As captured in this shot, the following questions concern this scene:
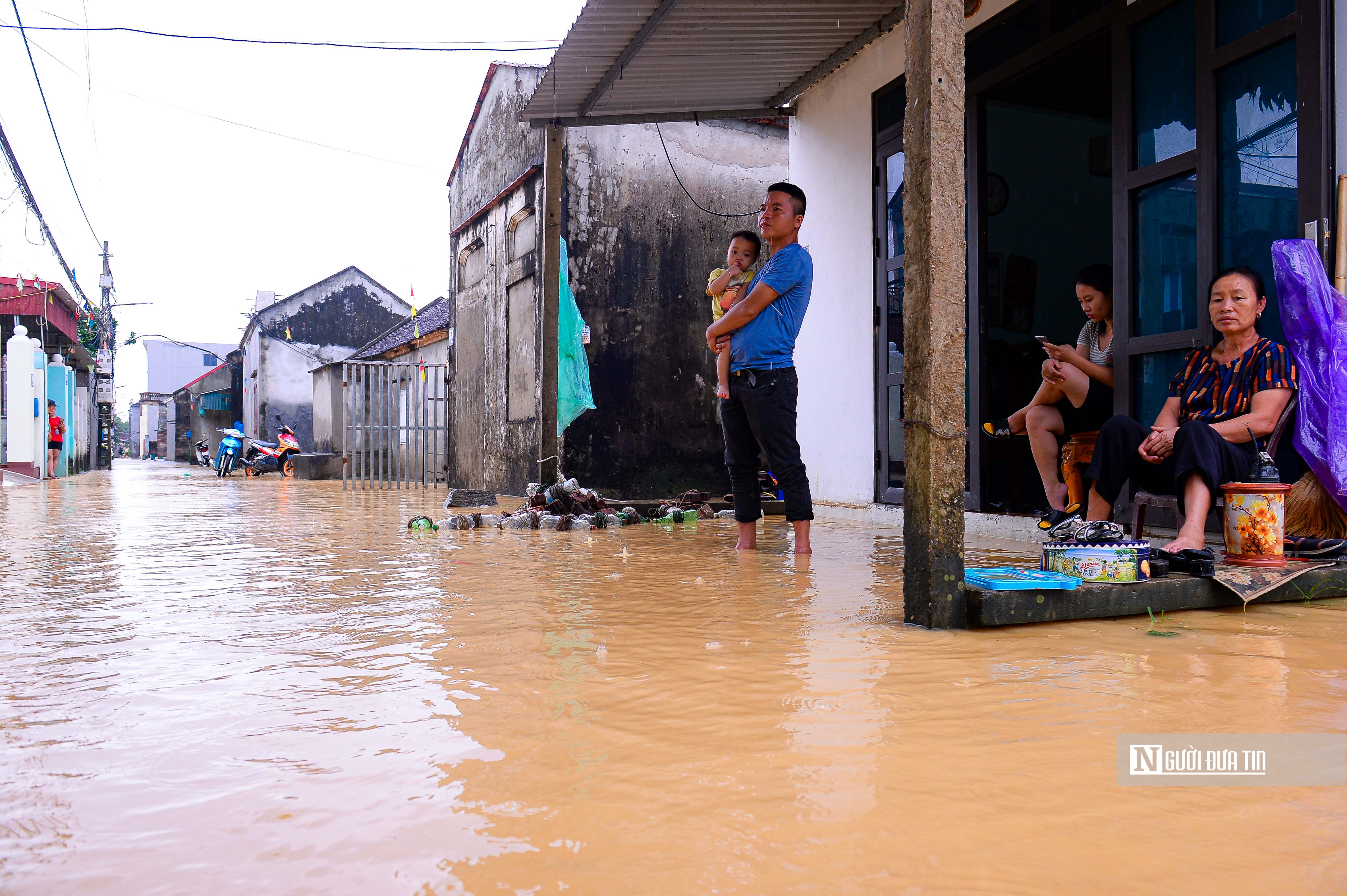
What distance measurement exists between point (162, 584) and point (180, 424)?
173ft

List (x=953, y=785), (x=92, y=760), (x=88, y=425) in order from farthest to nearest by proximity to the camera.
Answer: (x=88, y=425), (x=92, y=760), (x=953, y=785)

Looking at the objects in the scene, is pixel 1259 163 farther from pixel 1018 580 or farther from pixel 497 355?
pixel 497 355

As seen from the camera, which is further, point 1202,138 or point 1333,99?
point 1202,138

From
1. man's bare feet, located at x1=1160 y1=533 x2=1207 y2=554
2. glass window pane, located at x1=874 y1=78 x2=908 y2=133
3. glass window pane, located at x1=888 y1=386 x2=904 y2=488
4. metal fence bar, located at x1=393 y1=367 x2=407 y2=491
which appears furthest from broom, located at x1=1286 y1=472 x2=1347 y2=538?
metal fence bar, located at x1=393 y1=367 x2=407 y2=491

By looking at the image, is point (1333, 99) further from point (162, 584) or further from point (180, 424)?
point (180, 424)

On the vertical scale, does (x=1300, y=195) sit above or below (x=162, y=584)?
above

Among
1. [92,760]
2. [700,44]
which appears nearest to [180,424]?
[700,44]

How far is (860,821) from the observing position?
1.14 m

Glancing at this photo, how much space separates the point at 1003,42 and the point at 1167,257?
1.84m

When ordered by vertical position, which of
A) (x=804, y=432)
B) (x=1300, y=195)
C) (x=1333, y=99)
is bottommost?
(x=804, y=432)

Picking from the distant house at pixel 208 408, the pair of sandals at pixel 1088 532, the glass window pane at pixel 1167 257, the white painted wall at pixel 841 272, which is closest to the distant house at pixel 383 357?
the white painted wall at pixel 841 272

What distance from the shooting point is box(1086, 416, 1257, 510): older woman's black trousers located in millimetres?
2902

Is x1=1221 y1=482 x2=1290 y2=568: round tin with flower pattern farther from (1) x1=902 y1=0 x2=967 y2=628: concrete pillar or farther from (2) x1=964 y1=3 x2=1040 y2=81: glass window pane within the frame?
(2) x1=964 y1=3 x2=1040 y2=81: glass window pane

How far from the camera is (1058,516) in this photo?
396cm
